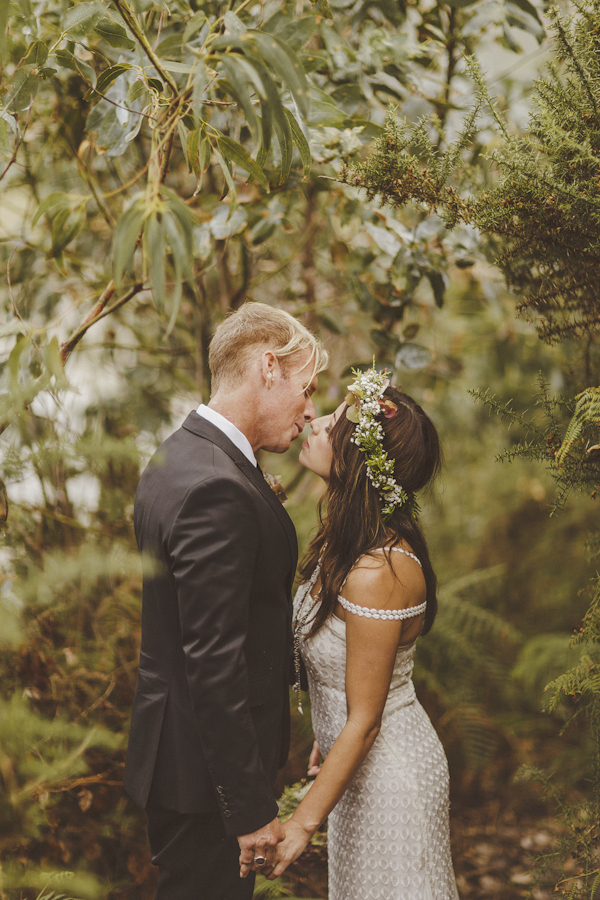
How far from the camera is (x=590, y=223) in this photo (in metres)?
1.41

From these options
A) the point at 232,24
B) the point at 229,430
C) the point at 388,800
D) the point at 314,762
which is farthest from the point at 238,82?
the point at 314,762

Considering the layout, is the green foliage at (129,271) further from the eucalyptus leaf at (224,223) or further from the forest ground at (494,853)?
the forest ground at (494,853)

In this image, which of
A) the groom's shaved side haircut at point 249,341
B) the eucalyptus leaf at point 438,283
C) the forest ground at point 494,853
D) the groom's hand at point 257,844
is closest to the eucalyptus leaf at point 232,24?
the groom's shaved side haircut at point 249,341

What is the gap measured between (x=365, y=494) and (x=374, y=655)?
443mm

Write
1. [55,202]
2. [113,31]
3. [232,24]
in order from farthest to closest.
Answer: [113,31], [55,202], [232,24]

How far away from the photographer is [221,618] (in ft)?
4.69

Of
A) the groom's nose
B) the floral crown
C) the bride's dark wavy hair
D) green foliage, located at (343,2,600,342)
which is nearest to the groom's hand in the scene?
the bride's dark wavy hair

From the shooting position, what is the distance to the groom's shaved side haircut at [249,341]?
1.72 m

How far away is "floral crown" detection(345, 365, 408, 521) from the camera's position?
1.74 metres

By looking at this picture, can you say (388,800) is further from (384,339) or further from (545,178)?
(545,178)

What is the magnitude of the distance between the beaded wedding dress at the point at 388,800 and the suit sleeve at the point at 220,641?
39cm

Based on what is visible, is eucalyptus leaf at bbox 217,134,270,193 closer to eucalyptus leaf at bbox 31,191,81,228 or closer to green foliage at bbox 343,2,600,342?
green foliage at bbox 343,2,600,342

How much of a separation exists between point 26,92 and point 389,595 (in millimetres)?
1604

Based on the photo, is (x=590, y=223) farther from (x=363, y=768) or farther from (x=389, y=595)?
(x=363, y=768)
